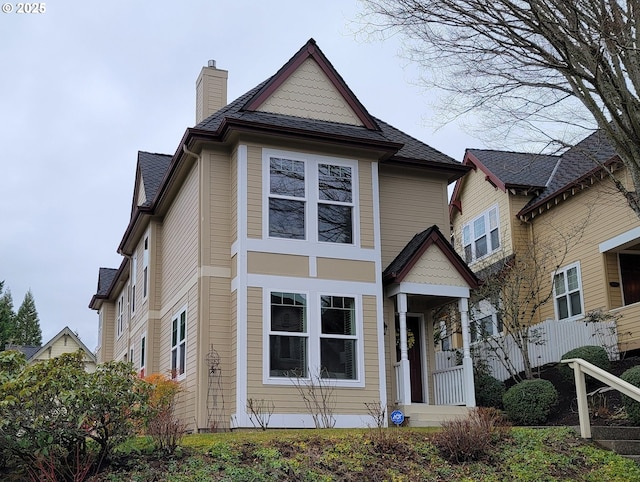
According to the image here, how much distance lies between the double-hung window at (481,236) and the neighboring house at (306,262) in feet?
28.1

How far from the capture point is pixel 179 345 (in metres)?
17.1

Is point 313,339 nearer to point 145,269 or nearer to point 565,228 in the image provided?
point 145,269

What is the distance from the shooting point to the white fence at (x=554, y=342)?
20.2 meters

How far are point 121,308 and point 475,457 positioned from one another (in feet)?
67.3

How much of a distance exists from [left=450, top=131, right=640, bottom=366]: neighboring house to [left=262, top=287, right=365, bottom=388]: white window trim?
20.0 ft

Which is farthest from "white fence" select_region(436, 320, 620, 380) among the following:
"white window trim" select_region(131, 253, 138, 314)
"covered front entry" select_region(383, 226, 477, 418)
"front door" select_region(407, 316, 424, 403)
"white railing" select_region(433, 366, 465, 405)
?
"white window trim" select_region(131, 253, 138, 314)

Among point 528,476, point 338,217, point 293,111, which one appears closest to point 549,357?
point 338,217

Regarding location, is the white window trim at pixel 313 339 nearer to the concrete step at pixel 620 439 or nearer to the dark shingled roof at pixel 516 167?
the concrete step at pixel 620 439

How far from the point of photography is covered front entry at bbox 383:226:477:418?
1573cm

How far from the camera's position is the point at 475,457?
400 inches

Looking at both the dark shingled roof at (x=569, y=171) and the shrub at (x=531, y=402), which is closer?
the shrub at (x=531, y=402)

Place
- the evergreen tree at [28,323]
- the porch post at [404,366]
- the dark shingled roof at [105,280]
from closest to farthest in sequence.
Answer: the porch post at [404,366] < the dark shingled roof at [105,280] < the evergreen tree at [28,323]

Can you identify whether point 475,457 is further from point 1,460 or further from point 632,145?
point 1,460

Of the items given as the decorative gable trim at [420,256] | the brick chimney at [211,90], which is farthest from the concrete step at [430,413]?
the brick chimney at [211,90]
